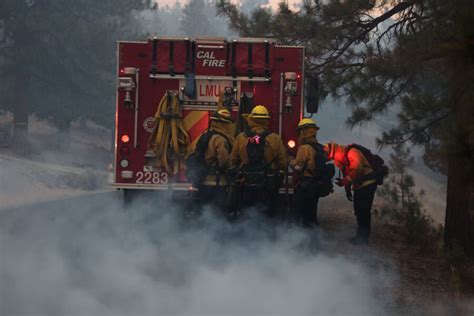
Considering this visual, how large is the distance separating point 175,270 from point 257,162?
182cm

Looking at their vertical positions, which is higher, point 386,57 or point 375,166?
point 386,57

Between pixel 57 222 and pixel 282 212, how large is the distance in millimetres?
3191

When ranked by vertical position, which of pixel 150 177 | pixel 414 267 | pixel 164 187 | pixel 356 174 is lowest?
pixel 414 267

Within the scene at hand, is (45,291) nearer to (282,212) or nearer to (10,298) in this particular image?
(10,298)

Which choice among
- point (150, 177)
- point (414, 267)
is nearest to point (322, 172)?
point (414, 267)

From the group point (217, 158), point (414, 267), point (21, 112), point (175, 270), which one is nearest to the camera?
point (175, 270)

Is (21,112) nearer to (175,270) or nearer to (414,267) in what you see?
(414,267)

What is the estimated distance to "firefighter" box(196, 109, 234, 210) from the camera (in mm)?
8141

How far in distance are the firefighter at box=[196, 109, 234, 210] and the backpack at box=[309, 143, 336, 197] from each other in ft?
3.69

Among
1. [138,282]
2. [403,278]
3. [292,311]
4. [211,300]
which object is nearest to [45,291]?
[138,282]

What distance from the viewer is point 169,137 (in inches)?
364

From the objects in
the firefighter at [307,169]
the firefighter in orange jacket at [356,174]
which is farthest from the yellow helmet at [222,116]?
the firefighter in orange jacket at [356,174]

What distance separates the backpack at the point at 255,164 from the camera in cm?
795

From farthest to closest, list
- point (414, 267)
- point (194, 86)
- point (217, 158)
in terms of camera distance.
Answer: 1. point (194, 86)
2. point (414, 267)
3. point (217, 158)
